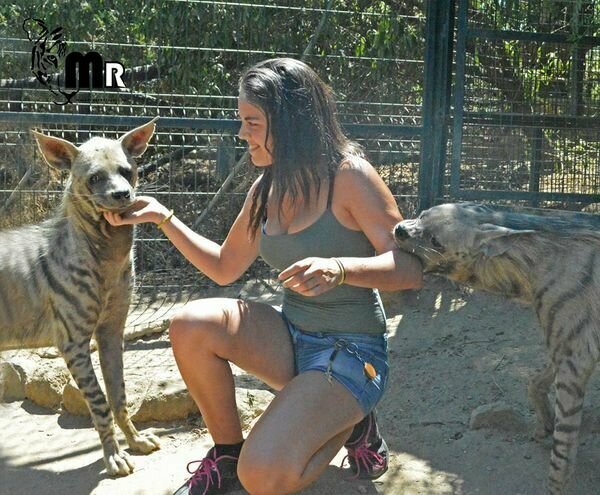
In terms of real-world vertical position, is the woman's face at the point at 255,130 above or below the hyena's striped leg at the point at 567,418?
above

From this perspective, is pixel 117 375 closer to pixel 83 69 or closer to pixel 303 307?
pixel 303 307

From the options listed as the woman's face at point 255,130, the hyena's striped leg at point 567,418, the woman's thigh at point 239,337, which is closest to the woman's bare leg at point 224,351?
the woman's thigh at point 239,337

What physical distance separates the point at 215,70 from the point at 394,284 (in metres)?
3.53

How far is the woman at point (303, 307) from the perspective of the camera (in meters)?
3.15

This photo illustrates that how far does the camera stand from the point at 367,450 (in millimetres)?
3512

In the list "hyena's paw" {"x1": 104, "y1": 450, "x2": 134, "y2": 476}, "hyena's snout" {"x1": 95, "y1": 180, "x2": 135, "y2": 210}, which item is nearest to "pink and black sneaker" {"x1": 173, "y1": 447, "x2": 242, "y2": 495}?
"hyena's paw" {"x1": 104, "y1": 450, "x2": 134, "y2": 476}

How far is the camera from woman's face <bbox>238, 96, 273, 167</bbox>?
3.26 metres

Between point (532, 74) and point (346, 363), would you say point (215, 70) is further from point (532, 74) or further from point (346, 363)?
point (346, 363)

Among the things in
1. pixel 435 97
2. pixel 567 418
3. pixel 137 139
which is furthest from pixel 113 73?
pixel 567 418

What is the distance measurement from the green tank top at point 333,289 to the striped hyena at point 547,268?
0.66ft

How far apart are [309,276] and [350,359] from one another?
567 mm

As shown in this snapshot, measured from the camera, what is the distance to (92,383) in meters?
4.04

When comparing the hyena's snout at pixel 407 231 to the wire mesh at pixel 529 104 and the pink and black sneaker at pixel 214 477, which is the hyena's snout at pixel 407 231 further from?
the wire mesh at pixel 529 104

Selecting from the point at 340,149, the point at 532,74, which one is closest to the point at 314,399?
the point at 340,149
